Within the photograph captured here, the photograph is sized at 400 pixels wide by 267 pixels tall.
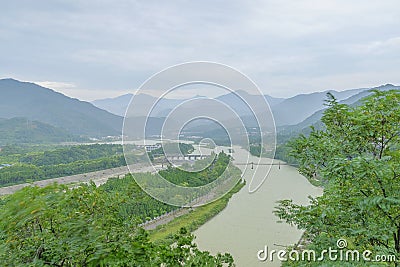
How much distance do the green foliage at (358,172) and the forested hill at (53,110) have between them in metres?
59.1

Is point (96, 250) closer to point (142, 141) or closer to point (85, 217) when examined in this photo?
point (85, 217)

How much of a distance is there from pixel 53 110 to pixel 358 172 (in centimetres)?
9217

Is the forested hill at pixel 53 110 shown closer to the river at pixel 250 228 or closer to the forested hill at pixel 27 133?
the forested hill at pixel 27 133

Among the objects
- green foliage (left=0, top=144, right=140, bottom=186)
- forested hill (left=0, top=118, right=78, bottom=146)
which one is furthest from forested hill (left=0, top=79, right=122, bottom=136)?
green foliage (left=0, top=144, right=140, bottom=186)

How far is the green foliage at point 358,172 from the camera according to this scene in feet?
4.49

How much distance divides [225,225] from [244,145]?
25.4 feet

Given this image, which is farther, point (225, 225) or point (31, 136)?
point (31, 136)

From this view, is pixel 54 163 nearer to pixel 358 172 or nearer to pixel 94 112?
pixel 358 172

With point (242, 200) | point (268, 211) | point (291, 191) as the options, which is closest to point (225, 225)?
point (268, 211)

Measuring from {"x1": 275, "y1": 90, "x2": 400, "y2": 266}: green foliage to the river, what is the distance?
3.46 metres

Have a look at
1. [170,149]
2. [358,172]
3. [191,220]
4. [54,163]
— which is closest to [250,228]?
[191,220]

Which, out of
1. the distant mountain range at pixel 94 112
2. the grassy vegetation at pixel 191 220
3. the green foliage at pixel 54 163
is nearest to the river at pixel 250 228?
the grassy vegetation at pixel 191 220

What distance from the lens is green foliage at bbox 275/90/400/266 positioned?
4.49 ft

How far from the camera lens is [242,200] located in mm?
12117
